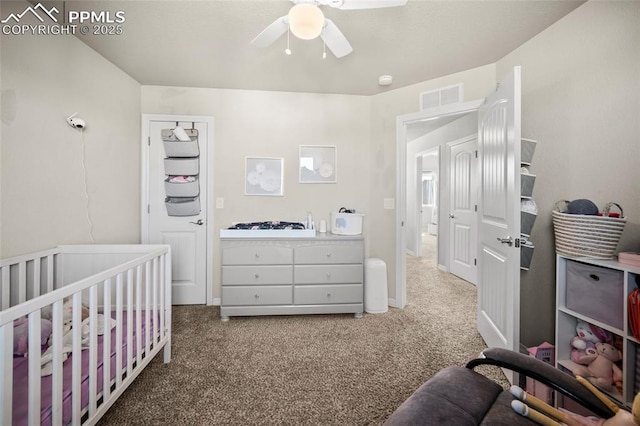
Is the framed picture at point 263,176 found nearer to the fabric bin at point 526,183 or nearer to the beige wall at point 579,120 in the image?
the fabric bin at point 526,183

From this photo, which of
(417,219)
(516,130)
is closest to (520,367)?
(516,130)

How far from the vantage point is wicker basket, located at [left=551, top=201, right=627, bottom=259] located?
129cm

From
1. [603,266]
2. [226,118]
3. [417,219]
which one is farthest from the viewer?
[417,219]

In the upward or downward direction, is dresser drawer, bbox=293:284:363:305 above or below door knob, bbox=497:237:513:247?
below

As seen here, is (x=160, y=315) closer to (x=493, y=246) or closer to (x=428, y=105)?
(x=493, y=246)

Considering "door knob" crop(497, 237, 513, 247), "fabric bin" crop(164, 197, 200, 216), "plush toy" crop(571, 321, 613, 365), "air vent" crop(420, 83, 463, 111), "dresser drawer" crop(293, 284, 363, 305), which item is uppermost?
"air vent" crop(420, 83, 463, 111)

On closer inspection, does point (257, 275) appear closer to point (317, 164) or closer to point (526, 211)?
point (317, 164)

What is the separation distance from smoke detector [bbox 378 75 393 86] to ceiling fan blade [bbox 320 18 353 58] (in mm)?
1018

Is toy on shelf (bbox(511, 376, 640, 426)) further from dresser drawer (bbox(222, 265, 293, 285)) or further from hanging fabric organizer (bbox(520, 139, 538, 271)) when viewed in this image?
dresser drawer (bbox(222, 265, 293, 285))

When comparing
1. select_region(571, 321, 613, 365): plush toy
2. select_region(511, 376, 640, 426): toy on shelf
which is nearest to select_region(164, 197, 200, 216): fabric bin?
select_region(511, 376, 640, 426): toy on shelf

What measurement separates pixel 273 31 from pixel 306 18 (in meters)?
0.37

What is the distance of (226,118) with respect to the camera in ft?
9.41

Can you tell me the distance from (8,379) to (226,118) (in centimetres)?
257

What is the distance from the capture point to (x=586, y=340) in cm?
138
